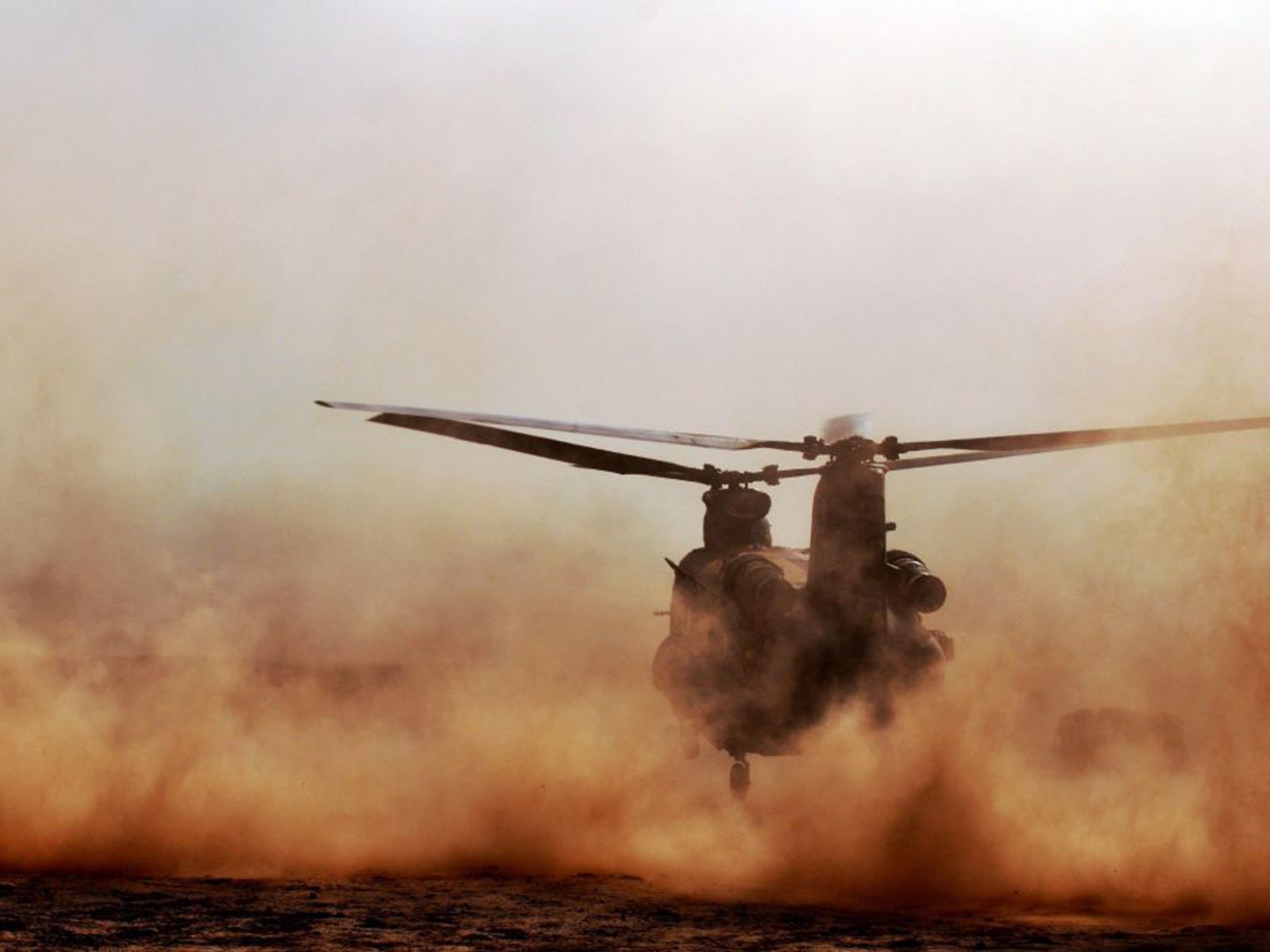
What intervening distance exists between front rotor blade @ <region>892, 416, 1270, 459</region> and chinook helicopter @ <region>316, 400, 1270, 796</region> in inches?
0.7

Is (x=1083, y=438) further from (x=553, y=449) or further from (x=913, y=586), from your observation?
(x=553, y=449)

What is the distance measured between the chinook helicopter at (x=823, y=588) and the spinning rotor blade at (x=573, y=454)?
3 cm

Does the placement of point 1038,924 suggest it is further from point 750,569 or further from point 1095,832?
point 750,569

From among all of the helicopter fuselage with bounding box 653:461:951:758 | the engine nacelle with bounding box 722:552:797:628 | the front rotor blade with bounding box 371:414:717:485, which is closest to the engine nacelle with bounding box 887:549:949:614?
the helicopter fuselage with bounding box 653:461:951:758

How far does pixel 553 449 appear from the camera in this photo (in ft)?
61.0

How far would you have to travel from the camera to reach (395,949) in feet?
43.8

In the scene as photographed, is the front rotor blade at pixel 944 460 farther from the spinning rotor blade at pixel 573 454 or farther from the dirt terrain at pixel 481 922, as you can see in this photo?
the dirt terrain at pixel 481 922

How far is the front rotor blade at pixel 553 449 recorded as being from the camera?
1777 cm

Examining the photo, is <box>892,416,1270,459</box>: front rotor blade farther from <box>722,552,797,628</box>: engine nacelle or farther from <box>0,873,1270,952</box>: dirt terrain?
<box>0,873,1270,952</box>: dirt terrain

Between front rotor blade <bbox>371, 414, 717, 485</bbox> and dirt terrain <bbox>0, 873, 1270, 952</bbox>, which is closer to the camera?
dirt terrain <bbox>0, 873, 1270, 952</bbox>

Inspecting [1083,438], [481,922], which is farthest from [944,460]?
[481,922]

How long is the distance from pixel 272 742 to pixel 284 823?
93.1 inches

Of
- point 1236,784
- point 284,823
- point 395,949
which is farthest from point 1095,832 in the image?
point 284,823

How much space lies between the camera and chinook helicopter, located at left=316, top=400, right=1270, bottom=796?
1727cm
